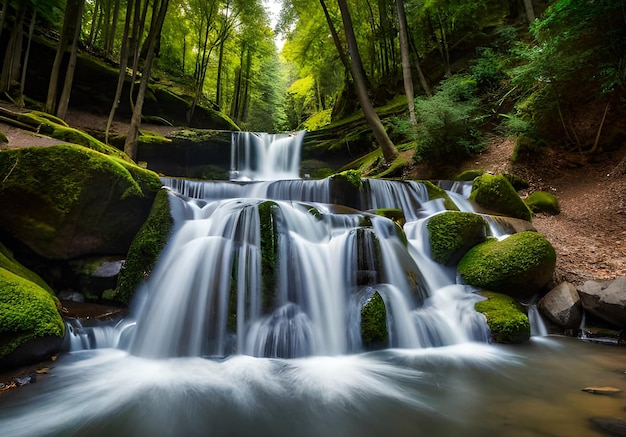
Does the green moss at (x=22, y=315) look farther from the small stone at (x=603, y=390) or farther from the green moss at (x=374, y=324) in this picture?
the small stone at (x=603, y=390)

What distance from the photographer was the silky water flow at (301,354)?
2.55m

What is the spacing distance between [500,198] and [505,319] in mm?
4040

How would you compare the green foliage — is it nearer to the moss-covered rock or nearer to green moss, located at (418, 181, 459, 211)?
green moss, located at (418, 181, 459, 211)

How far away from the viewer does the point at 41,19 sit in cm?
1398

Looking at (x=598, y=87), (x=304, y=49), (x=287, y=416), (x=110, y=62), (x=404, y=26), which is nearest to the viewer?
(x=287, y=416)

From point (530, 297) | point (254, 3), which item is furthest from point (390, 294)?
point (254, 3)

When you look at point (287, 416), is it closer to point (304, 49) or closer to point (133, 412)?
point (133, 412)

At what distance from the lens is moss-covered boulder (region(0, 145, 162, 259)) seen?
480cm

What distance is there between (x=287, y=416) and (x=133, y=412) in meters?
1.24

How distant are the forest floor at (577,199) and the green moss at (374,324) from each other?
3.13m

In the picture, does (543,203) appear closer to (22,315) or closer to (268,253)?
(268,253)

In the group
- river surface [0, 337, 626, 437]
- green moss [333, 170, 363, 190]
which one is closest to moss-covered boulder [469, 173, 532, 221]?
Result: green moss [333, 170, 363, 190]

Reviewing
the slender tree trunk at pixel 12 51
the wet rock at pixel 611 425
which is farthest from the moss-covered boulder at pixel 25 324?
the slender tree trunk at pixel 12 51

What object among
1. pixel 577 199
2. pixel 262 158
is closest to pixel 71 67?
pixel 262 158
